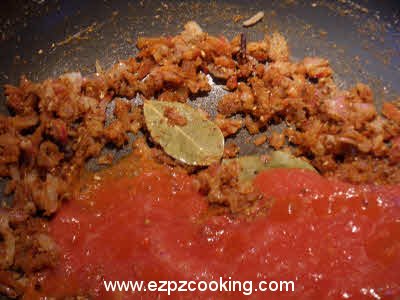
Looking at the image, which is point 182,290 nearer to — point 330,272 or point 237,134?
point 330,272

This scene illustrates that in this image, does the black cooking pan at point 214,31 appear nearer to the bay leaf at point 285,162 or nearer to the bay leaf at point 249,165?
the bay leaf at point 249,165

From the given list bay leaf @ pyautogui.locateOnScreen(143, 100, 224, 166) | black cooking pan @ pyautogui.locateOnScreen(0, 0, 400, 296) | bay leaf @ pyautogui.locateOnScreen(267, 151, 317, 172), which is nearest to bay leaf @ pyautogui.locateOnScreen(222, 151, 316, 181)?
bay leaf @ pyautogui.locateOnScreen(267, 151, 317, 172)

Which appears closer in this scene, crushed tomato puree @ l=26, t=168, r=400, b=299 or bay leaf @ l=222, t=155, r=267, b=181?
crushed tomato puree @ l=26, t=168, r=400, b=299

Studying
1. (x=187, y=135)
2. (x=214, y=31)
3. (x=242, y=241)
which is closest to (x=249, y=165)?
(x=187, y=135)

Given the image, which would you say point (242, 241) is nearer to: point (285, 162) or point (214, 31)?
point (285, 162)

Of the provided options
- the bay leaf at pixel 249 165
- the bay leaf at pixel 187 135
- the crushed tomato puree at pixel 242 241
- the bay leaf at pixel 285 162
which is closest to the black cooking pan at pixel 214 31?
the bay leaf at pixel 187 135

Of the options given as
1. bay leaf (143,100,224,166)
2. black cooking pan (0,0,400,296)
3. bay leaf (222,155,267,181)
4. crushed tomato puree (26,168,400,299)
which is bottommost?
crushed tomato puree (26,168,400,299)

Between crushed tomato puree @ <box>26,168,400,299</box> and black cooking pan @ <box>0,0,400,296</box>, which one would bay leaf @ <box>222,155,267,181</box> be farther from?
Answer: black cooking pan @ <box>0,0,400,296</box>

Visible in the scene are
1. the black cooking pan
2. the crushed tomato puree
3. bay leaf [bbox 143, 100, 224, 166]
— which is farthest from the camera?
the black cooking pan
